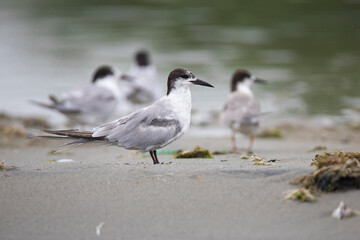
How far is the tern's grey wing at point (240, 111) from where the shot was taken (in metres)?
7.56

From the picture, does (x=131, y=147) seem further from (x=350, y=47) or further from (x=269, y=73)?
(x=350, y=47)

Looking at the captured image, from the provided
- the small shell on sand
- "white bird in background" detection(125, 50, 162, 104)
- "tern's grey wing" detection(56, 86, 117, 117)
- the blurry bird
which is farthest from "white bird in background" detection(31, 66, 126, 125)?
the small shell on sand

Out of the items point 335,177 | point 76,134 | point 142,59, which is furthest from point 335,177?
point 142,59

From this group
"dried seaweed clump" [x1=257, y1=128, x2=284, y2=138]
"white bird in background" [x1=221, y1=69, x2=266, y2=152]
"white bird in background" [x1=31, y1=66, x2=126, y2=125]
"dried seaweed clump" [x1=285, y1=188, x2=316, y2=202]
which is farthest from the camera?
"white bird in background" [x1=31, y1=66, x2=126, y2=125]

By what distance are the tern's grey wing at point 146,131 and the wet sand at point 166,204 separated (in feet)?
1.49

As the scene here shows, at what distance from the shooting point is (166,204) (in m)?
3.41

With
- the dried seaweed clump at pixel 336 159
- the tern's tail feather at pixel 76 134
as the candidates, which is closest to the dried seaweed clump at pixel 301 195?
the dried seaweed clump at pixel 336 159

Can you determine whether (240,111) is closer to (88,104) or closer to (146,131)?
(88,104)

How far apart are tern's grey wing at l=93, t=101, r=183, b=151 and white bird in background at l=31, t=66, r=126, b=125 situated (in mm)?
4102

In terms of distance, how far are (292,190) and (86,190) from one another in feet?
3.96

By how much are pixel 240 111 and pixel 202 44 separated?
7145 millimetres

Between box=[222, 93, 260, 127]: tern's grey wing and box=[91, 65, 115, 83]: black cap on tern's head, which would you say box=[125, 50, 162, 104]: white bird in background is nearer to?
box=[91, 65, 115, 83]: black cap on tern's head

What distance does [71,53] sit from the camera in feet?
46.1

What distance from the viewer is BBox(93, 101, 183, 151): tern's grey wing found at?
465 cm
